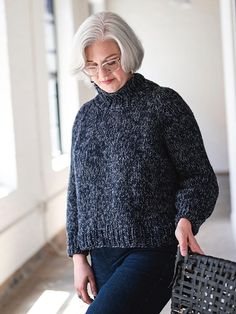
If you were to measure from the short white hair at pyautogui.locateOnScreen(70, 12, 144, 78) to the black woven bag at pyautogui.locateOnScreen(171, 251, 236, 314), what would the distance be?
20.5 inches

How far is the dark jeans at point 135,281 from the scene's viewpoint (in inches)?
48.8

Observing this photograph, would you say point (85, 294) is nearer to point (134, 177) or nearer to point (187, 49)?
point (134, 177)

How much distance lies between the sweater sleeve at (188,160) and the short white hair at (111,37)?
0.14 meters

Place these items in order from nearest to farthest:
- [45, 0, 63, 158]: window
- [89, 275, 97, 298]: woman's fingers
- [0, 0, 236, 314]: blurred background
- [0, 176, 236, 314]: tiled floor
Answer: [89, 275, 97, 298]: woman's fingers
[0, 176, 236, 314]: tiled floor
[0, 0, 236, 314]: blurred background
[45, 0, 63, 158]: window

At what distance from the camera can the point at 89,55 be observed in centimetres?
141

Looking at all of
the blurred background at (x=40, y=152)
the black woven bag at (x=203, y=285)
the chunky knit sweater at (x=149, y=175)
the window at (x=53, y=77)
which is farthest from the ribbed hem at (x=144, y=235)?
the window at (x=53, y=77)

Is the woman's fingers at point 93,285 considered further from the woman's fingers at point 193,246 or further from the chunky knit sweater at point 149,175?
the woman's fingers at point 193,246

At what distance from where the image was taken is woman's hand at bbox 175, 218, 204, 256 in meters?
1.22

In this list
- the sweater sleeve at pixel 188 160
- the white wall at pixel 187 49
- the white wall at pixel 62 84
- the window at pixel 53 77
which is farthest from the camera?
the white wall at pixel 187 49

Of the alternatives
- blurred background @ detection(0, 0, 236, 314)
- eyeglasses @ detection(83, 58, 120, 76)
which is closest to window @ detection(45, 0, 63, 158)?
blurred background @ detection(0, 0, 236, 314)

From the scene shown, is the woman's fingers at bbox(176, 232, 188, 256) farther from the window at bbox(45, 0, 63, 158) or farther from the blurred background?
the window at bbox(45, 0, 63, 158)

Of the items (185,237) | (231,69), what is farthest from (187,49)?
(185,237)

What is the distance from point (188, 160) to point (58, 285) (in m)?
2.59

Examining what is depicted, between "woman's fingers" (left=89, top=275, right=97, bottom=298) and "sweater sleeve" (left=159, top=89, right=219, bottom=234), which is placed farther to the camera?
"woman's fingers" (left=89, top=275, right=97, bottom=298)
